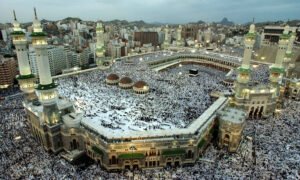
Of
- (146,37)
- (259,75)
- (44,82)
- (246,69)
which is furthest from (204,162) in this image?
(146,37)

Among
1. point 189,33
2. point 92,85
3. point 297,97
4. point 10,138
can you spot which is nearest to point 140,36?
point 189,33

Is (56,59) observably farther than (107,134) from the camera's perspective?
Yes

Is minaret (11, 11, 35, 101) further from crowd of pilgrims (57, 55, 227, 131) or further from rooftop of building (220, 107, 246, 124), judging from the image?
rooftop of building (220, 107, 246, 124)

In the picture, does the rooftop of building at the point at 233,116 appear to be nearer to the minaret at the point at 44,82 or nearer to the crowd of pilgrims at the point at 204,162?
the crowd of pilgrims at the point at 204,162

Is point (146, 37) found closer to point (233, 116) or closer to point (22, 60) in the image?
point (22, 60)

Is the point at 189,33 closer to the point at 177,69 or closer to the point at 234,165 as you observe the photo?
the point at 177,69

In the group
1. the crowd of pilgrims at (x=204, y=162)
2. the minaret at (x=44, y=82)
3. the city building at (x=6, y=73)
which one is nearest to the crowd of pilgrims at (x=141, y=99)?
the minaret at (x=44, y=82)
